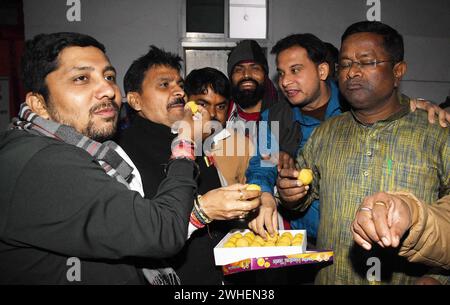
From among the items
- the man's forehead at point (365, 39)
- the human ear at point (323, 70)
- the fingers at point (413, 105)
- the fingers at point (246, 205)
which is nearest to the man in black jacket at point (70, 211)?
the fingers at point (246, 205)

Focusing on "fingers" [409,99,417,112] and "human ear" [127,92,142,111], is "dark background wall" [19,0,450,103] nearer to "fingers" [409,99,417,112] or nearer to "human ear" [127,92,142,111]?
"human ear" [127,92,142,111]

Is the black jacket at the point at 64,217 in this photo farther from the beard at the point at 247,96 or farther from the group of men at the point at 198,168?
the beard at the point at 247,96

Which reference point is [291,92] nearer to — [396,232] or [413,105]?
[413,105]

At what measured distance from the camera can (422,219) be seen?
119 cm

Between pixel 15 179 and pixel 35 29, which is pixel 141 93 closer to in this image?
pixel 15 179

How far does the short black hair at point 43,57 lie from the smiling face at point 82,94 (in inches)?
0.8

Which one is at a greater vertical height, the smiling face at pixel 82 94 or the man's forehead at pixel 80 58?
the man's forehead at pixel 80 58

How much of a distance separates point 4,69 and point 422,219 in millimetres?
7229

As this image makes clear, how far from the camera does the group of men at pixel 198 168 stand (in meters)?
1.17

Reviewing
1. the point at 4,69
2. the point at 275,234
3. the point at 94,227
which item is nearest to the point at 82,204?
the point at 94,227

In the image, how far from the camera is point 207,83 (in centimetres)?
295

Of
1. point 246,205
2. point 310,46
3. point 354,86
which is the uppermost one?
point 310,46

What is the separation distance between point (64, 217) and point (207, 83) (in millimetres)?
2020

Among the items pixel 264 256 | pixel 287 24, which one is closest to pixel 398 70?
pixel 264 256
